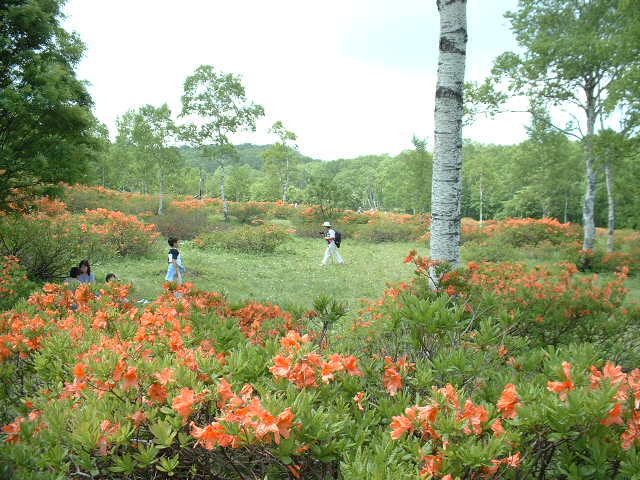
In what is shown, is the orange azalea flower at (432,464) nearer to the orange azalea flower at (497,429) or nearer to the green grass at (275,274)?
the orange azalea flower at (497,429)

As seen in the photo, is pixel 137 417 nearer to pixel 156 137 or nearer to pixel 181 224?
pixel 181 224

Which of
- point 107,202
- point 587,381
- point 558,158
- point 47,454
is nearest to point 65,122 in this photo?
point 47,454

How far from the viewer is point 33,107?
615 cm

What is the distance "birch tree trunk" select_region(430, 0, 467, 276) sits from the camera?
14.2 feet

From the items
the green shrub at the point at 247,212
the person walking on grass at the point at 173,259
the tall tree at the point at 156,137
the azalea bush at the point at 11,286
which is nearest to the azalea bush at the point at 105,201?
the tall tree at the point at 156,137

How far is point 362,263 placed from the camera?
1471 cm

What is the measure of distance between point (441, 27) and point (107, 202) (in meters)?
20.7

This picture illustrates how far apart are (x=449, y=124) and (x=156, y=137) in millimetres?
23048

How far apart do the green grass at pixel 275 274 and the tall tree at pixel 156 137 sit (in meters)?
9.53

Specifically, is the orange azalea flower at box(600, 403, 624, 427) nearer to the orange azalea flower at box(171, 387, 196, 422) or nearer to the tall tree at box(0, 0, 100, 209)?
the orange azalea flower at box(171, 387, 196, 422)

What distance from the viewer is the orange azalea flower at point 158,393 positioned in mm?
1710

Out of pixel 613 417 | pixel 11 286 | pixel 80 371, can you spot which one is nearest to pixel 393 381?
pixel 613 417

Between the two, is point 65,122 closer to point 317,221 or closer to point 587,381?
point 587,381

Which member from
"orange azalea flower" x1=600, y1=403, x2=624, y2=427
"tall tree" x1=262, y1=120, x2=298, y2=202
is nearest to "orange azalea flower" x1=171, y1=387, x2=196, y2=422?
"orange azalea flower" x1=600, y1=403, x2=624, y2=427
